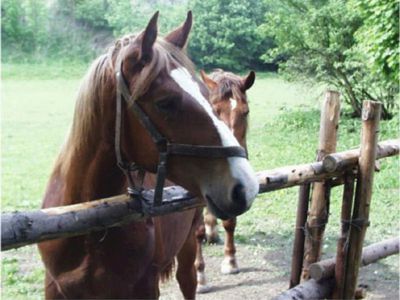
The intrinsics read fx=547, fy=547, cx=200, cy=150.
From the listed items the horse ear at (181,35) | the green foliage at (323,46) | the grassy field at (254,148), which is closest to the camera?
the horse ear at (181,35)

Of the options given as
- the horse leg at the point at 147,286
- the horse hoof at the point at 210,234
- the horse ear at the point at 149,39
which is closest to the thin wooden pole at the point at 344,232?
the horse leg at the point at 147,286

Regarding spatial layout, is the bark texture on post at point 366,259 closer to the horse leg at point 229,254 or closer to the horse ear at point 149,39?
the horse leg at point 229,254

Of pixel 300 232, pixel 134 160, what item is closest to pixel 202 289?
pixel 300 232

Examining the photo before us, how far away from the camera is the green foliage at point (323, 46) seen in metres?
11.3

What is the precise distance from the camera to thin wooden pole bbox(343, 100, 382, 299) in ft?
9.96

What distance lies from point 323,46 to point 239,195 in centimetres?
1077

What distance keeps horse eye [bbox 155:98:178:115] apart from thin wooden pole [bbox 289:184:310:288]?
1.52 m

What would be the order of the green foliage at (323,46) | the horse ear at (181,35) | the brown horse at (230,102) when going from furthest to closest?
the green foliage at (323,46) → the brown horse at (230,102) → the horse ear at (181,35)

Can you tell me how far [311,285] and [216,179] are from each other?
1.48 metres

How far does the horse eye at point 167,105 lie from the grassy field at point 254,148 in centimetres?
151

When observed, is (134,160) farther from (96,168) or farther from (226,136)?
(226,136)

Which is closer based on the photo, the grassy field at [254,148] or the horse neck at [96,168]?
the horse neck at [96,168]

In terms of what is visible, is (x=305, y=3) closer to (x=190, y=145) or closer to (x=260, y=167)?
(x=260, y=167)

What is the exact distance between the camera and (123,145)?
6.48ft
